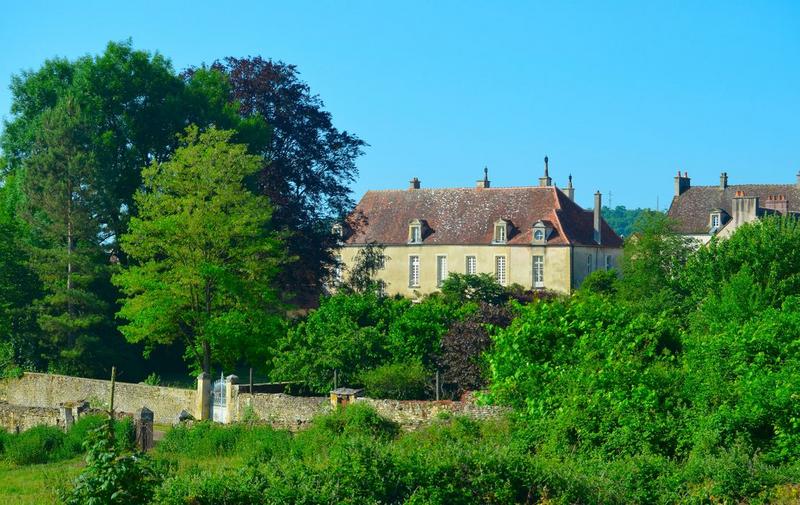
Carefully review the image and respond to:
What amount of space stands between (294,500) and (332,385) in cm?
1496

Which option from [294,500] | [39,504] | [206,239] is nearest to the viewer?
[294,500]

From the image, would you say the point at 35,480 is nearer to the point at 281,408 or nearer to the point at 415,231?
the point at 281,408

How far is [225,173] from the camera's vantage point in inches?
1419

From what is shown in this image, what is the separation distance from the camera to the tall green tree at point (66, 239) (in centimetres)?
3884

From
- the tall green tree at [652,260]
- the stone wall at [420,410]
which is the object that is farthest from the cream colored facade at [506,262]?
the stone wall at [420,410]

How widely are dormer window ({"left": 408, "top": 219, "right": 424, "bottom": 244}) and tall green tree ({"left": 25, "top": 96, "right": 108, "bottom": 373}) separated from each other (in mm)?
31307

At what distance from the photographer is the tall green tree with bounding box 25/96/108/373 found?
3884 centimetres

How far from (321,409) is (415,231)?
4074 cm

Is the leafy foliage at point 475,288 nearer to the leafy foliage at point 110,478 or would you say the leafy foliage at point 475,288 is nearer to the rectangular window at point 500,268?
the rectangular window at point 500,268

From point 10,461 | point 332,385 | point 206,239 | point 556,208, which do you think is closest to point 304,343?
point 332,385

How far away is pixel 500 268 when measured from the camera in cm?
6681

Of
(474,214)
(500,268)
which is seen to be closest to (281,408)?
(500,268)

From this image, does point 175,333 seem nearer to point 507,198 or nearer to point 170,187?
point 170,187

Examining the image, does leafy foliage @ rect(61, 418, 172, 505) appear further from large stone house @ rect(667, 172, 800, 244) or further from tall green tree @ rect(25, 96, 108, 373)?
large stone house @ rect(667, 172, 800, 244)
